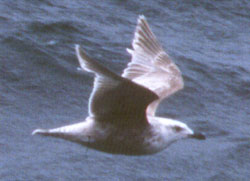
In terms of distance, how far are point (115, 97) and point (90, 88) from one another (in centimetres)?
657

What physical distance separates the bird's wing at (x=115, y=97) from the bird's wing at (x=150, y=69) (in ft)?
3.39

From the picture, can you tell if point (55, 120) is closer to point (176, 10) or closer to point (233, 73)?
point (233, 73)

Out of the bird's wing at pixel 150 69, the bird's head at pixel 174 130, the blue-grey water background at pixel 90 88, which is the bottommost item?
the blue-grey water background at pixel 90 88

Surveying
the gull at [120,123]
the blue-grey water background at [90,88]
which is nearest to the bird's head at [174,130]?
the gull at [120,123]

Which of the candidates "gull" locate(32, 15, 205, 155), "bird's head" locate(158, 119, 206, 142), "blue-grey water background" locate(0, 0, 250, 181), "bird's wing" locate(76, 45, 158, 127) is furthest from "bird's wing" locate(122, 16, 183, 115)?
"blue-grey water background" locate(0, 0, 250, 181)

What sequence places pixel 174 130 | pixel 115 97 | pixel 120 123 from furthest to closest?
pixel 174 130, pixel 120 123, pixel 115 97

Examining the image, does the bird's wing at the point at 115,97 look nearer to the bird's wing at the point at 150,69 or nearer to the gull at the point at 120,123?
the gull at the point at 120,123

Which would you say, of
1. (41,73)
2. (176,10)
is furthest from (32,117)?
(176,10)

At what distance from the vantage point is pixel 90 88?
44.3ft

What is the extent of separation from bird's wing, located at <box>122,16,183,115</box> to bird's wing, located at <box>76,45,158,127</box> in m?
1.03

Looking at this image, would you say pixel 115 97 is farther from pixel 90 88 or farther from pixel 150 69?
pixel 90 88

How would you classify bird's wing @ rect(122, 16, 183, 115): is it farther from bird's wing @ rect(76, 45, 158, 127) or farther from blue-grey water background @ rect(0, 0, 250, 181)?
blue-grey water background @ rect(0, 0, 250, 181)

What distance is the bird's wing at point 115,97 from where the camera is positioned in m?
6.46

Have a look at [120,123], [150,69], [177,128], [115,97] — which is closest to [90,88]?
[150,69]
